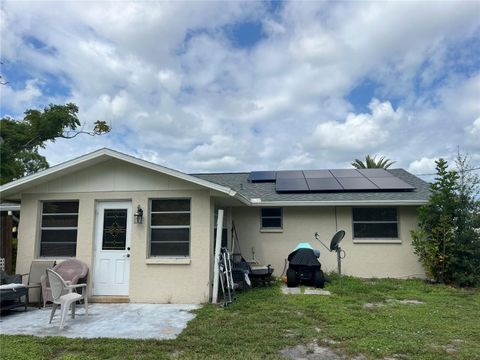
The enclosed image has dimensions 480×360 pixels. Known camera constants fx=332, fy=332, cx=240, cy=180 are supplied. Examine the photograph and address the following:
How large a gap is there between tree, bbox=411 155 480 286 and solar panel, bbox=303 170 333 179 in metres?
3.98

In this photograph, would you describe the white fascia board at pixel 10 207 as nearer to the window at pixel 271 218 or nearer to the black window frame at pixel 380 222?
the window at pixel 271 218

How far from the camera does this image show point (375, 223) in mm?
10664

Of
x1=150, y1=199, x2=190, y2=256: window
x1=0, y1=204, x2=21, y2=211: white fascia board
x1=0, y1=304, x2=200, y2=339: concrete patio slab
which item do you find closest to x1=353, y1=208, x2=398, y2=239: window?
x1=150, y1=199, x2=190, y2=256: window

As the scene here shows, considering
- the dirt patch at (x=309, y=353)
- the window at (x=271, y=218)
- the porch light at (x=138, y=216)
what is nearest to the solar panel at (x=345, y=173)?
the window at (x=271, y=218)

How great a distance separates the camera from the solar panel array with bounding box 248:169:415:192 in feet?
36.7

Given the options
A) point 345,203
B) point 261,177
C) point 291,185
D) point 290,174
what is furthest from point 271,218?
point 290,174

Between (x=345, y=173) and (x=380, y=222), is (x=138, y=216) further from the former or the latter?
(x=345, y=173)

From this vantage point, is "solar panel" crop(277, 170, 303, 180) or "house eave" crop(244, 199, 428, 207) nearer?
"house eave" crop(244, 199, 428, 207)

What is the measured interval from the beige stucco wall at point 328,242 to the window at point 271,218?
18cm

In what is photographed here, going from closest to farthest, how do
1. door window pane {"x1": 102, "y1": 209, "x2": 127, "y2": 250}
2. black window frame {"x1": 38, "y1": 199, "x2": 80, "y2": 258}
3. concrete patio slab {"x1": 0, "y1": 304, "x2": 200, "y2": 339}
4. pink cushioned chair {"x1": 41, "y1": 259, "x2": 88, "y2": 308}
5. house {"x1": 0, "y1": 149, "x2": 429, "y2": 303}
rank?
concrete patio slab {"x1": 0, "y1": 304, "x2": 200, "y2": 339} → pink cushioned chair {"x1": 41, "y1": 259, "x2": 88, "y2": 308} → house {"x1": 0, "y1": 149, "x2": 429, "y2": 303} → door window pane {"x1": 102, "y1": 209, "x2": 127, "y2": 250} → black window frame {"x1": 38, "y1": 199, "x2": 80, "y2": 258}

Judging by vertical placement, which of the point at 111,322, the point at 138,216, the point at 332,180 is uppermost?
the point at 332,180

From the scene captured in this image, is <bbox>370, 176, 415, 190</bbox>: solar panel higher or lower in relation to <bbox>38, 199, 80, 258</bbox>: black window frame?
higher

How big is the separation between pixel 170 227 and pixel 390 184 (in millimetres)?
7684

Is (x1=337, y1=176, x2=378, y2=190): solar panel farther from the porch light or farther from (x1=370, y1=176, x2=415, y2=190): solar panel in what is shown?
the porch light
